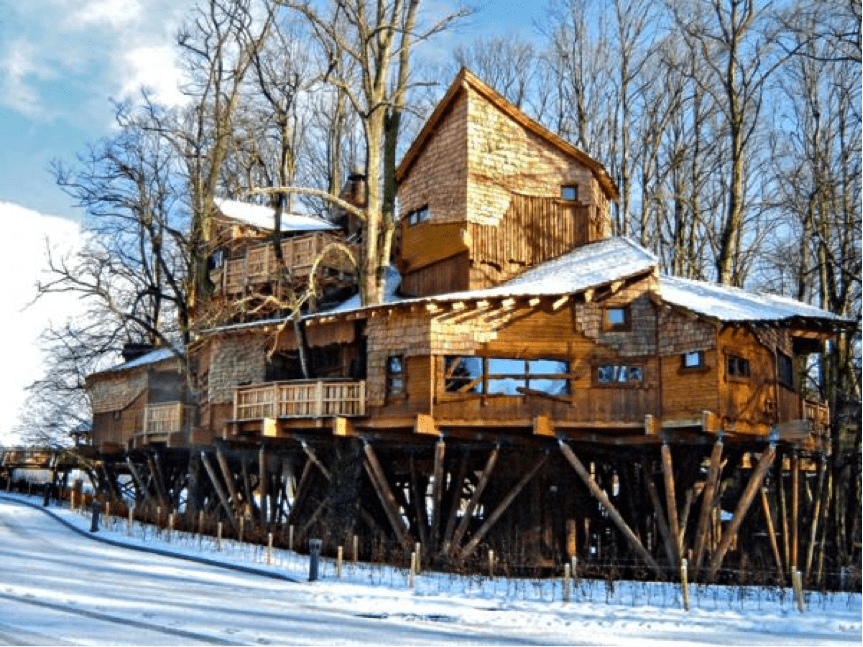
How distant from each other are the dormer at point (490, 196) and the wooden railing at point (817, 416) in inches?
324

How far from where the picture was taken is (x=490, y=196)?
2909 cm

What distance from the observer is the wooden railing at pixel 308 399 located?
25.5m

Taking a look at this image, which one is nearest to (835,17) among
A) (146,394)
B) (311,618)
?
(311,618)

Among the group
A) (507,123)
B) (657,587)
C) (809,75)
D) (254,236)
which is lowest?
(657,587)

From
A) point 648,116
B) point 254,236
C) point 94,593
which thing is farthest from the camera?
point 648,116

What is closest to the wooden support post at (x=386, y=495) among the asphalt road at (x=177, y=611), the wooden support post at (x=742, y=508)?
the asphalt road at (x=177, y=611)

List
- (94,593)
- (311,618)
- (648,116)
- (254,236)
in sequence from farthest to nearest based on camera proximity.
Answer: (648,116) → (254,236) → (94,593) → (311,618)

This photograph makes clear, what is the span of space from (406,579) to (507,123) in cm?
1534

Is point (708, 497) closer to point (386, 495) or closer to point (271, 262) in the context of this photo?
point (386, 495)

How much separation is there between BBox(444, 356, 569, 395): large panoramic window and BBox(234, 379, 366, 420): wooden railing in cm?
267

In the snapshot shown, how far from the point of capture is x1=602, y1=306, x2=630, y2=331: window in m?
24.5

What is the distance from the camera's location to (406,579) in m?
21.1

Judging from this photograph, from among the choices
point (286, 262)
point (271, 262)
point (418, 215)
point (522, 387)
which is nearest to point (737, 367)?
point (522, 387)

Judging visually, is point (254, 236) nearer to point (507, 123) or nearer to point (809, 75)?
point (507, 123)
